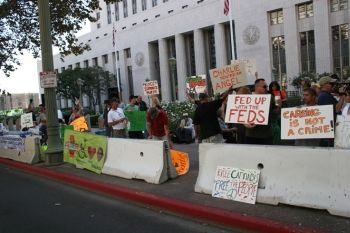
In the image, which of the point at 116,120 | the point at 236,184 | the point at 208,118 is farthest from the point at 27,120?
the point at 236,184

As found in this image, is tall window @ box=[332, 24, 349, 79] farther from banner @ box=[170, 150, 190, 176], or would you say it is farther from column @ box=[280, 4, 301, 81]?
banner @ box=[170, 150, 190, 176]

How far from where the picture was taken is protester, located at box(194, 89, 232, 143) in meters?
9.39

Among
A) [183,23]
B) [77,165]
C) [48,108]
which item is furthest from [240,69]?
[183,23]

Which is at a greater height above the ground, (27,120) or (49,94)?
(49,94)

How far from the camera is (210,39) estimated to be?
62812 millimetres

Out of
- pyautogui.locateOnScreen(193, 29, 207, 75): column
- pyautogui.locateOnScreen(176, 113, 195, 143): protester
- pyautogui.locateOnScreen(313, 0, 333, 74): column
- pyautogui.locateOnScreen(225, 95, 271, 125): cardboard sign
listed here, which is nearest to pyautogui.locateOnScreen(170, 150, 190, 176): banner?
pyautogui.locateOnScreen(225, 95, 271, 125): cardboard sign

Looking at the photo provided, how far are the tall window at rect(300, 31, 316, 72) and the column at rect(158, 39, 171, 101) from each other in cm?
2309

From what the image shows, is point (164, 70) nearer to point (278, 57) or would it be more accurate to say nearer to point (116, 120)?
point (278, 57)

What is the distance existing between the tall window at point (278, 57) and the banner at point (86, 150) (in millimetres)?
39758

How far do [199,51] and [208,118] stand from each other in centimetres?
5258

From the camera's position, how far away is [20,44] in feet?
72.9

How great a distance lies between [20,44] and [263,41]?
111 feet

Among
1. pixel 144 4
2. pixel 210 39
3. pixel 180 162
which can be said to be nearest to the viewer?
pixel 180 162

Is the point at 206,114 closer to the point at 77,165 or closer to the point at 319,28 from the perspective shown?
the point at 77,165
